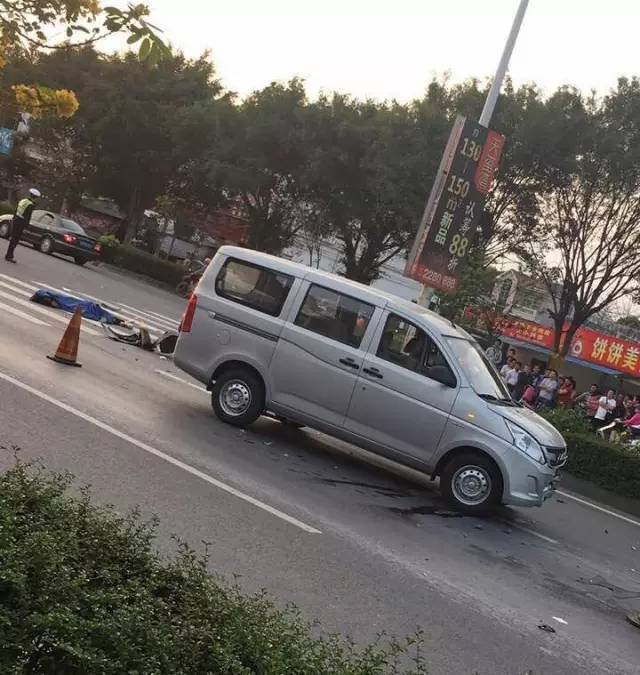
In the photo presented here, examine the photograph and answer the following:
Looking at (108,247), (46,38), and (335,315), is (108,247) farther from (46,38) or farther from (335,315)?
(46,38)

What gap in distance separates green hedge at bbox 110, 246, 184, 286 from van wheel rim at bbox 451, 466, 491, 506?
27962 millimetres

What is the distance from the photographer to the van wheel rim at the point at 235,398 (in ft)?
32.3

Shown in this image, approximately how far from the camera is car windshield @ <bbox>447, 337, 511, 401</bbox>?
924cm

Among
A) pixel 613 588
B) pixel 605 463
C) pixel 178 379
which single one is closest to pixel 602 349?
pixel 605 463

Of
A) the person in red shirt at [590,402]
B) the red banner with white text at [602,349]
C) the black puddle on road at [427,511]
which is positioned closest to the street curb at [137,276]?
the red banner with white text at [602,349]

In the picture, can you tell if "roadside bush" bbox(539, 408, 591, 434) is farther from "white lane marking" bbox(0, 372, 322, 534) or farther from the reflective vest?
the reflective vest

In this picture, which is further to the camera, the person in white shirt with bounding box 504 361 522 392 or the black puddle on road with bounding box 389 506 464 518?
the person in white shirt with bounding box 504 361 522 392

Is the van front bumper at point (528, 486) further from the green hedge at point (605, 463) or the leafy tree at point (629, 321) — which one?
the leafy tree at point (629, 321)

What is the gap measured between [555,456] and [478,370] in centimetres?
125

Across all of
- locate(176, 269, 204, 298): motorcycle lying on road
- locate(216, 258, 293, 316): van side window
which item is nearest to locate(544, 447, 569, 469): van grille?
locate(216, 258, 293, 316): van side window

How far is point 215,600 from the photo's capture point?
3521 mm

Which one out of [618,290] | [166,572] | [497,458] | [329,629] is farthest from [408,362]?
[618,290]

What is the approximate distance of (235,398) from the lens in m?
9.95

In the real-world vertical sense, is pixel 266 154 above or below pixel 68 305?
above
